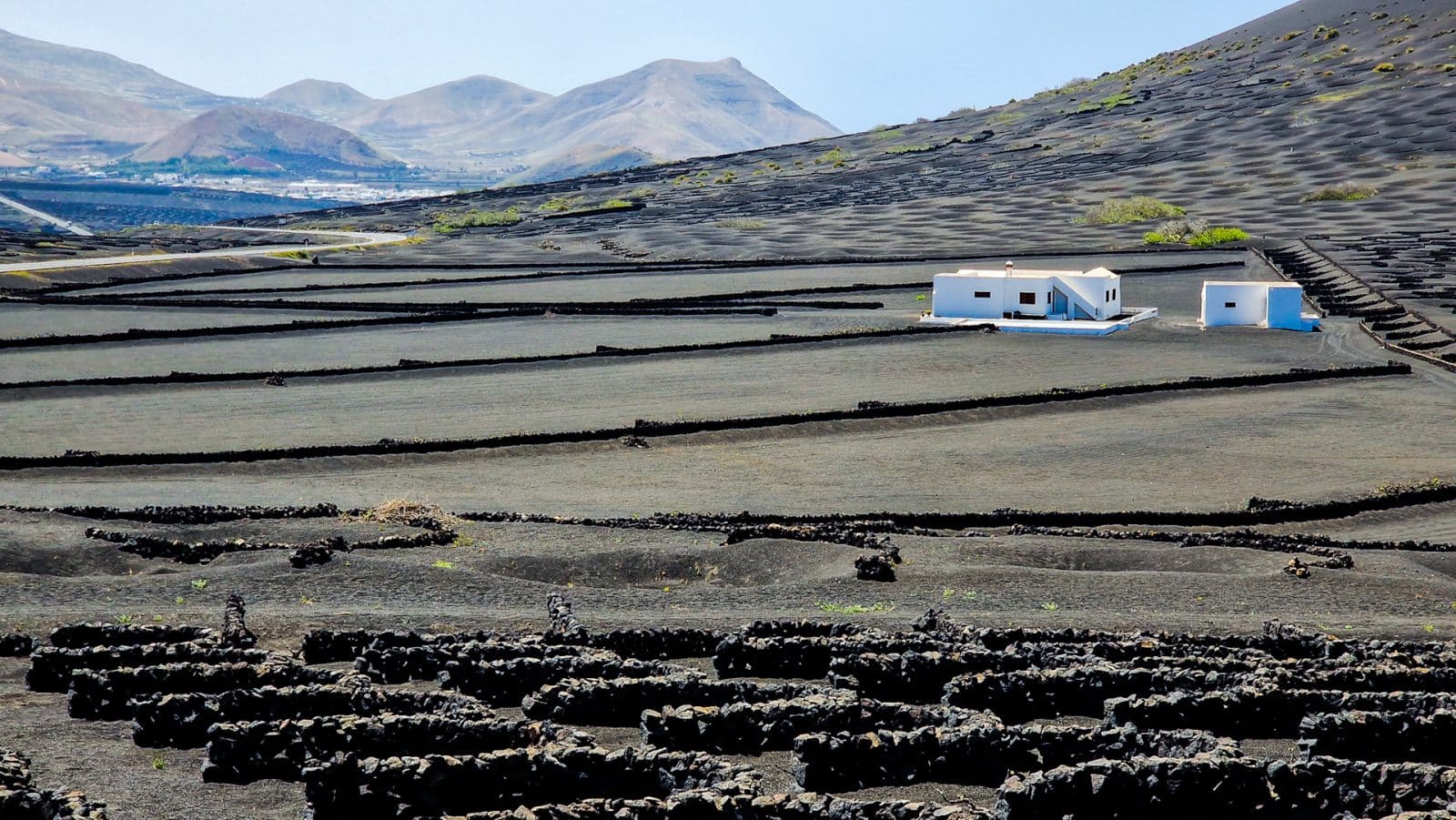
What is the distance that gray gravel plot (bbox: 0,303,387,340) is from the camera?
210ft

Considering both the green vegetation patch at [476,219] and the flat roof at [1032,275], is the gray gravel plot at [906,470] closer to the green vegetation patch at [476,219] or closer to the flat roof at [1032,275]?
the flat roof at [1032,275]

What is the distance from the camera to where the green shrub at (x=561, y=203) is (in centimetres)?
15575

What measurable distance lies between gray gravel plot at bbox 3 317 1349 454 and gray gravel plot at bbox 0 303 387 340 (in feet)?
54.9

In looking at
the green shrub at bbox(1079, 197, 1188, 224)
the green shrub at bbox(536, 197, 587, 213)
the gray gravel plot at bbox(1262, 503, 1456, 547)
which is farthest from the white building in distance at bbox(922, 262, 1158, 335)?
the green shrub at bbox(536, 197, 587, 213)

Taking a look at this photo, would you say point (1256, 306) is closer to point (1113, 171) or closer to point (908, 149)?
point (1113, 171)

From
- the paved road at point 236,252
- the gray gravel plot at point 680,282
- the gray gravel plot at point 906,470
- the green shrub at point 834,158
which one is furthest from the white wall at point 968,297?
the green shrub at point 834,158

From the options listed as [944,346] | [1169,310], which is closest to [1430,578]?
[944,346]

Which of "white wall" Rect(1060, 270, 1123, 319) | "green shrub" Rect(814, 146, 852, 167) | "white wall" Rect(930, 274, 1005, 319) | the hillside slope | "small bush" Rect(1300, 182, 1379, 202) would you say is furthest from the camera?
"green shrub" Rect(814, 146, 852, 167)

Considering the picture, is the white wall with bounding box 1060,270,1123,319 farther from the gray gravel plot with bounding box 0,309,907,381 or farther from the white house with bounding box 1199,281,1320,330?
the gray gravel plot with bounding box 0,309,907,381

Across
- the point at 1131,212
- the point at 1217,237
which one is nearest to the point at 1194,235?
the point at 1217,237

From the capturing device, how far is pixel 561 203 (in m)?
158

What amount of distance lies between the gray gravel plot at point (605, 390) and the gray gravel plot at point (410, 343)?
4291mm

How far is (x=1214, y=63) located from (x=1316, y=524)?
180931mm

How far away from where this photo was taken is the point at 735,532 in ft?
95.5
